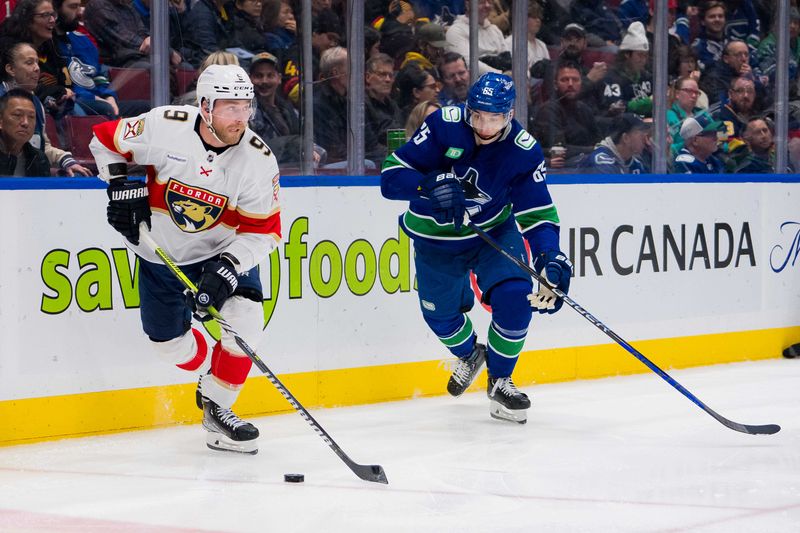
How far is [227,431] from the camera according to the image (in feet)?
13.0

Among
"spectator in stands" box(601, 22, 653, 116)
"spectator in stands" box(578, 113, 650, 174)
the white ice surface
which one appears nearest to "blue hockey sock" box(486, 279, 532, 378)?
the white ice surface

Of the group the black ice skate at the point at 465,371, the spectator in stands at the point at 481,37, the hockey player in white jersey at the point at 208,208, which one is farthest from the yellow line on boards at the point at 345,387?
the spectator in stands at the point at 481,37

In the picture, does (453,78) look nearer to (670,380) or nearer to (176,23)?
(176,23)

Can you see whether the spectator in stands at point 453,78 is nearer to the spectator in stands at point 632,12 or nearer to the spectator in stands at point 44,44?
the spectator in stands at point 632,12

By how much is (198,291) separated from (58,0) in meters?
1.19

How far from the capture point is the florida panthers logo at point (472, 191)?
176 inches

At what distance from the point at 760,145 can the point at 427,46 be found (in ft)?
7.06

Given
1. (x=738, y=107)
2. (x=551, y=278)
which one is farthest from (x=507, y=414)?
(x=738, y=107)

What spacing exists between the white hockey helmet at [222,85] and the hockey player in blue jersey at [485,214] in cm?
82

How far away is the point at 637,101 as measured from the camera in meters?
6.13

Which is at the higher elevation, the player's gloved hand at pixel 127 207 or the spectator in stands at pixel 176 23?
the spectator in stands at pixel 176 23

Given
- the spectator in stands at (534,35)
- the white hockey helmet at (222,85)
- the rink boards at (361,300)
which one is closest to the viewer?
the white hockey helmet at (222,85)

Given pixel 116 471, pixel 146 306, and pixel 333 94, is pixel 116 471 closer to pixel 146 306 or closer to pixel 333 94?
pixel 146 306

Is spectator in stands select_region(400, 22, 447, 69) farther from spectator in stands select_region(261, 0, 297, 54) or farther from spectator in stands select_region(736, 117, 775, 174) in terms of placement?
spectator in stands select_region(736, 117, 775, 174)
